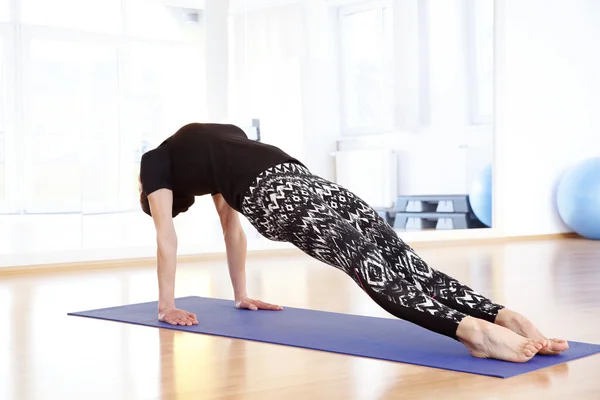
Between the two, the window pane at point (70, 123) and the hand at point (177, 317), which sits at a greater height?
the window pane at point (70, 123)

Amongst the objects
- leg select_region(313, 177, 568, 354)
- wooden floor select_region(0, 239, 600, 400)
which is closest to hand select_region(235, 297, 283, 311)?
wooden floor select_region(0, 239, 600, 400)

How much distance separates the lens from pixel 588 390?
173 cm

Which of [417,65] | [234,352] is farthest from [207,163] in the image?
[417,65]

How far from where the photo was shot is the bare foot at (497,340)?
196cm

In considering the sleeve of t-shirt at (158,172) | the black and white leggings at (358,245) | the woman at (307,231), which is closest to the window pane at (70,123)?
the woman at (307,231)

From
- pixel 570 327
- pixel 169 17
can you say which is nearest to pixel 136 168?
pixel 169 17

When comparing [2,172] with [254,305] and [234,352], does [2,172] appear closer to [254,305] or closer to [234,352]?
[254,305]

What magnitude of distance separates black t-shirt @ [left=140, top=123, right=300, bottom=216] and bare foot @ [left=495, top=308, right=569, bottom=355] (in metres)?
0.75

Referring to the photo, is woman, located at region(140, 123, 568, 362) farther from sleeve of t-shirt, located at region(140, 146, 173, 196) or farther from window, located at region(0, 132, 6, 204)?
window, located at region(0, 132, 6, 204)

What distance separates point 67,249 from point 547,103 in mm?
3894

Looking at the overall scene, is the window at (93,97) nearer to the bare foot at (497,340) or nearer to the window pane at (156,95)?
the window pane at (156,95)

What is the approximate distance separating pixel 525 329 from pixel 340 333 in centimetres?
58

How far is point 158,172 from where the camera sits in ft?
8.57

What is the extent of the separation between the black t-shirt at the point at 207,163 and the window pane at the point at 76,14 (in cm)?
216
